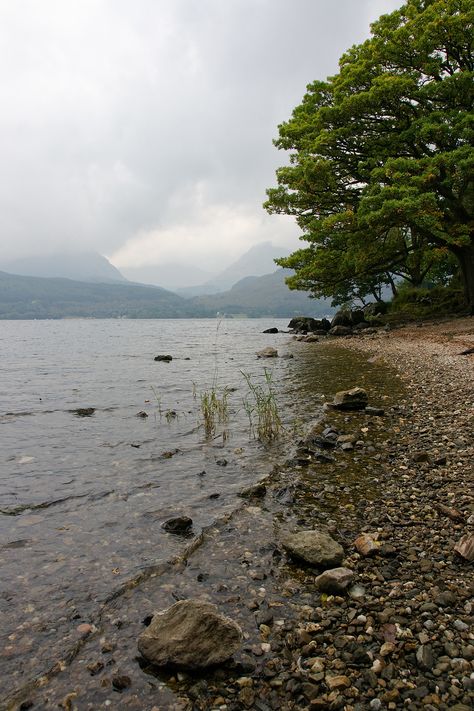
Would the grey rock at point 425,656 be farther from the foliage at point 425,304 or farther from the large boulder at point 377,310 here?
the large boulder at point 377,310

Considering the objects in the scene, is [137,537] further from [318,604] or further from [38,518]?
[318,604]

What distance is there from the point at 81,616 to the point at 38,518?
3083 millimetres

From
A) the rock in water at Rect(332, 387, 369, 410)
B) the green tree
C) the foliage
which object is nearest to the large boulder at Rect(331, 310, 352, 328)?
the foliage

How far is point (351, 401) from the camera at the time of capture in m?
13.1

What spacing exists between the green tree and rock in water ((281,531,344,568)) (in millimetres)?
25186

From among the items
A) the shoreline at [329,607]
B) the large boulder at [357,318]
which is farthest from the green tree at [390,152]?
the shoreline at [329,607]

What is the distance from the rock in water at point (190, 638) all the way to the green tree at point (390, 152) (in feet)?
88.6

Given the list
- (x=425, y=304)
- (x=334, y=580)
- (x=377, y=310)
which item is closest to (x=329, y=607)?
(x=334, y=580)

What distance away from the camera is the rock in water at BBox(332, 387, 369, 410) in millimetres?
13000

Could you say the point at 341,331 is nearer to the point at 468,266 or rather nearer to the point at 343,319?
the point at 343,319

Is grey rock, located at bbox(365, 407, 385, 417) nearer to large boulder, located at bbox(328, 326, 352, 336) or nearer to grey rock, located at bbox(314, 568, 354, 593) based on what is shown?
grey rock, located at bbox(314, 568, 354, 593)

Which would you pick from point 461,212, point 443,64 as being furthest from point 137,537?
point 443,64

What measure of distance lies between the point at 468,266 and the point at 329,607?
3564cm

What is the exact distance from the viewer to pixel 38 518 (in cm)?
732
